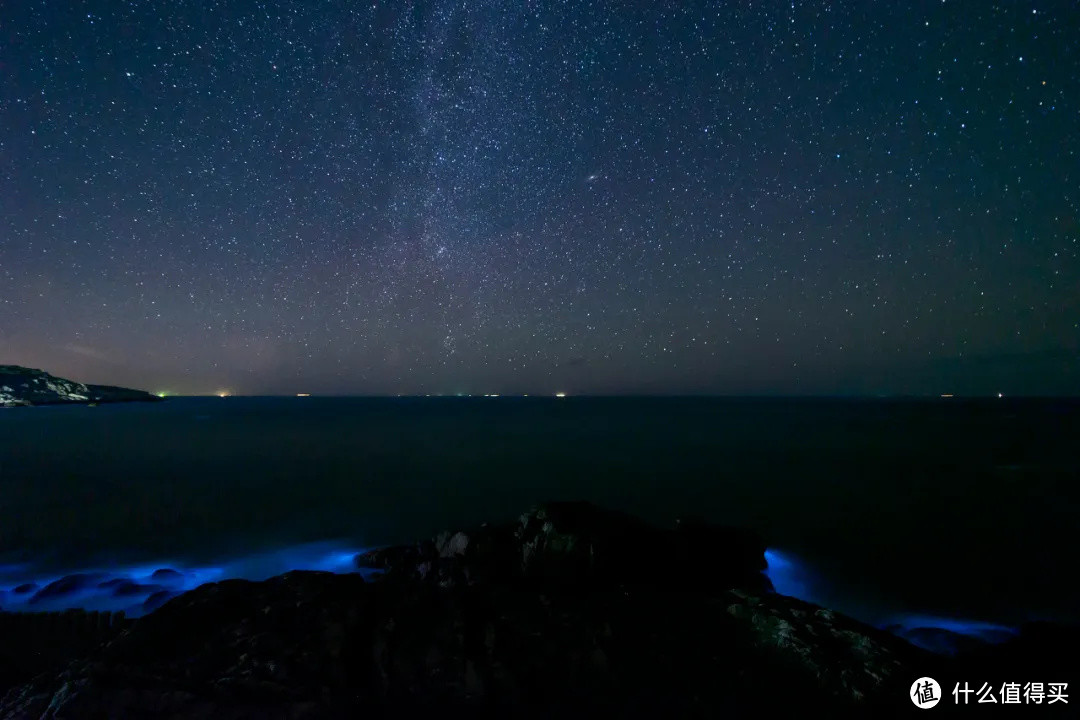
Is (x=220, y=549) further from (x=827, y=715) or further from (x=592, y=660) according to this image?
(x=827, y=715)

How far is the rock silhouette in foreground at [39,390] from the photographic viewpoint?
133288 millimetres

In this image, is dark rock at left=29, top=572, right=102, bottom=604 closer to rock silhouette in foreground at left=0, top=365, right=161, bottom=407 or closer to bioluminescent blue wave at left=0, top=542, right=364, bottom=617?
bioluminescent blue wave at left=0, top=542, right=364, bottom=617

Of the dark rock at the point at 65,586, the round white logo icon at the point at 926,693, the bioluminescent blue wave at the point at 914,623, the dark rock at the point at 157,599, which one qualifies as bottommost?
the bioluminescent blue wave at the point at 914,623

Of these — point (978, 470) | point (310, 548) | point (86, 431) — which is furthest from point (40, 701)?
point (86, 431)

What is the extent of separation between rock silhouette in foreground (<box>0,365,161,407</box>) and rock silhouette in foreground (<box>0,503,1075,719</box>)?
175379mm

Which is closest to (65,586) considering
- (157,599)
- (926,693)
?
(157,599)

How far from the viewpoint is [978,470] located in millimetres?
32656

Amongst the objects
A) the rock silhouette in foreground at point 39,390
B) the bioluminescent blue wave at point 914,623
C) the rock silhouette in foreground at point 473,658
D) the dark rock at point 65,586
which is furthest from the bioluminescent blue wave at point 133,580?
the rock silhouette in foreground at point 39,390

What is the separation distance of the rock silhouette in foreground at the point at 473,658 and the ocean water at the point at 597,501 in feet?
23.8

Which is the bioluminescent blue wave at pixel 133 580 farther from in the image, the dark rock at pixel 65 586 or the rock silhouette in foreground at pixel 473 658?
the rock silhouette in foreground at pixel 473 658

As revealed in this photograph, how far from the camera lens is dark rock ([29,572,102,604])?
11836mm

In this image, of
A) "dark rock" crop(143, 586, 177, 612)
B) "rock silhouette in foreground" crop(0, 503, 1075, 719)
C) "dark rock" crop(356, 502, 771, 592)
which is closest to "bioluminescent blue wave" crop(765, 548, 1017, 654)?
"dark rock" crop(356, 502, 771, 592)

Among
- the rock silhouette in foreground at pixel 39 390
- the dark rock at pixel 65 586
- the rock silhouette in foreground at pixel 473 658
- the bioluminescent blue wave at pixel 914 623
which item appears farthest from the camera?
the rock silhouette in foreground at pixel 39 390

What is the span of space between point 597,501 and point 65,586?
62.2ft
